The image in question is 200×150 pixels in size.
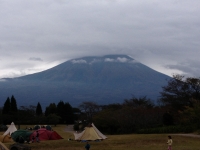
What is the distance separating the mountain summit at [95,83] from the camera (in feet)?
586

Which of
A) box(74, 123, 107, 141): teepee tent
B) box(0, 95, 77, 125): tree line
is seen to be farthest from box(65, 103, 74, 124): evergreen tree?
box(74, 123, 107, 141): teepee tent

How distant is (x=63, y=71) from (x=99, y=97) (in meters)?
31.6

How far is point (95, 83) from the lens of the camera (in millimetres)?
191125

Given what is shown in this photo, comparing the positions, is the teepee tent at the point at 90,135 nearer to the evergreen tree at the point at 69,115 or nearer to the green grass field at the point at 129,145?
the green grass field at the point at 129,145

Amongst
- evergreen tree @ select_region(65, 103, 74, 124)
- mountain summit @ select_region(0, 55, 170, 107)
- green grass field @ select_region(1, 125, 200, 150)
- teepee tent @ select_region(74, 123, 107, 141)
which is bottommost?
green grass field @ select_region(1, 125, 200, 150)

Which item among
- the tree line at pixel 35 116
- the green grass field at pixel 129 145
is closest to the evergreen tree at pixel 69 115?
the tree line at pixel 35 116

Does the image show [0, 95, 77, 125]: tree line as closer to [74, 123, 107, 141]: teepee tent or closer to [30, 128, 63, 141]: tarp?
[30, 128, 63, 141]: tarp

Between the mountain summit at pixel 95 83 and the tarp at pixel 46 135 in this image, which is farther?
the mountain summit at pixel 95 83

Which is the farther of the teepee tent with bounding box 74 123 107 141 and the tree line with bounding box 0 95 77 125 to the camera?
the tree line with bounding box 0 95 77 125

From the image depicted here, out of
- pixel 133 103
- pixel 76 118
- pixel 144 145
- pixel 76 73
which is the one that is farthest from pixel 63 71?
pixel 144 145

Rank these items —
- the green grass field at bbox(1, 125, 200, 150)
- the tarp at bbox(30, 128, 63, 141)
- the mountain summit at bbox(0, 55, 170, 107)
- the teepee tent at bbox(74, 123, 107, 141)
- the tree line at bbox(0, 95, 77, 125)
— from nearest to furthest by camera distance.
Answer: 1. the green grass field at bbox(1, 125, 200, 150)
2. the teepee tent at bbox(74, 123, 107, 141)
3. the tarp at bbox(30, 128, 63, 141)
4. the tree line at bbox(0, 95, 77, 125)
5. the mountain summit at bbox(0, 55, 170, 107)

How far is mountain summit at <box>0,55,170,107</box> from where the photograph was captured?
179 metres

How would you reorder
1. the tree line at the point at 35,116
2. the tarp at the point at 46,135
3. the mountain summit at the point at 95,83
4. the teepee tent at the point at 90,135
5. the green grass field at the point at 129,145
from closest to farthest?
the green grass field at the point at 129,145 < the teepee tent at the point at 90,135 < the tarp at the point at 46,135 < the tree line at the point at 35,116 < the mountain summit at the point at 95,83

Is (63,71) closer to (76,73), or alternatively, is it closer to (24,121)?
(76,73)
